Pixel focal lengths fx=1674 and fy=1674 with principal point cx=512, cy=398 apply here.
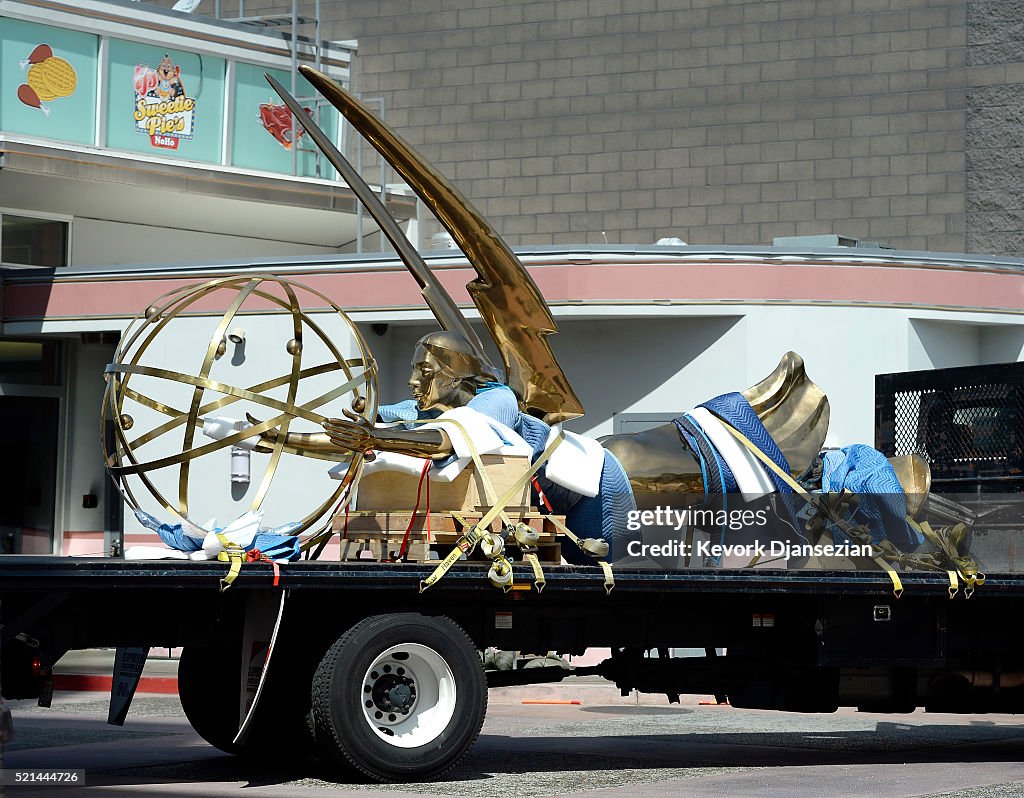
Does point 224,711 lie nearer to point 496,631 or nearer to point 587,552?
point 496,631

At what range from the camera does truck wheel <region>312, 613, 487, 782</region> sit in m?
8.91

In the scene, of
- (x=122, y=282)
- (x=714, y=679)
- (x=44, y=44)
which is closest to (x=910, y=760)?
(x=714, y=679)

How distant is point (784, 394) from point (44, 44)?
15643 millimetres

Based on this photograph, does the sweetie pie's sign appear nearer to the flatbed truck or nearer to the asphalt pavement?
the asphalt pavement

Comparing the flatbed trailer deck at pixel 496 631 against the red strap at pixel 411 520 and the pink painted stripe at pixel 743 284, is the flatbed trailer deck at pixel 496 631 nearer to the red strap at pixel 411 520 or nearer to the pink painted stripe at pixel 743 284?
the red strap at pixel 411 520

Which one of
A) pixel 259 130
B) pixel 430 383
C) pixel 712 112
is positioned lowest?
pixel 430 383

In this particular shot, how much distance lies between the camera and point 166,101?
2464 centimetres

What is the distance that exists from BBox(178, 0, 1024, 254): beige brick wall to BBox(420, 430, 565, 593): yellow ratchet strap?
1627cm

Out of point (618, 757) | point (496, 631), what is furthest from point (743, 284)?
point (496, 631)

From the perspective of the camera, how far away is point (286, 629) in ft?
30.2

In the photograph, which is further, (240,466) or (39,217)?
(39,217)

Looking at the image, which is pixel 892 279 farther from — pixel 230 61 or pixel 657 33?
pixel 230 61

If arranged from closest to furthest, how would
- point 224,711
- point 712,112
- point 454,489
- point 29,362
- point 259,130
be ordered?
point 454,489
point 224,711
point 29,362
point 259,130
point 712,112

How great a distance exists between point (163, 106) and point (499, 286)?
49.1 ft
